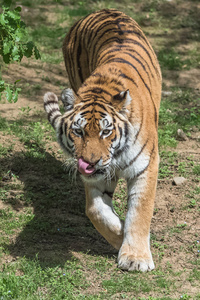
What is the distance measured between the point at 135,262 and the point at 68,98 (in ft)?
4.29

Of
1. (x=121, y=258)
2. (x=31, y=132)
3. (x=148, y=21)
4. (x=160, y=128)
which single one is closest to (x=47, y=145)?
(x=31, y=132)

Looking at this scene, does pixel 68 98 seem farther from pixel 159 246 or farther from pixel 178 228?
pixel 178 228

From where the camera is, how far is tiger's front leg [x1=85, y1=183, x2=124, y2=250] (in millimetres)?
3939

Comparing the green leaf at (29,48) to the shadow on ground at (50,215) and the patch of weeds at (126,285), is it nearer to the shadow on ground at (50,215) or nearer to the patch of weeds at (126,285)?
the shadow on ground at (50,215)

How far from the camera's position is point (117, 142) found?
144 inches

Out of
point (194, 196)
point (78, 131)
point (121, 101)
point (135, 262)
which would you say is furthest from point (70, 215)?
point (121, 101)

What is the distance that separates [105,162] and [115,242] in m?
0.82

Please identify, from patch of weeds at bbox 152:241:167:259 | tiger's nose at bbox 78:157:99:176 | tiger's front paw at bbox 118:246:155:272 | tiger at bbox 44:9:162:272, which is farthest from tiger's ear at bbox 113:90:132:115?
patch of weeds at bbox 152:241:167:259

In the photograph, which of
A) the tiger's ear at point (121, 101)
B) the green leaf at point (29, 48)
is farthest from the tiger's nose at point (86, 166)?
→ the green leaf at point (29, 48)

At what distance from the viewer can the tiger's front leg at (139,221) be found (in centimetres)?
381

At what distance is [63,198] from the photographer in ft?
16.2

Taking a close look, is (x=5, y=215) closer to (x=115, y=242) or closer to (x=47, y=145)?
(x=115, y=242)

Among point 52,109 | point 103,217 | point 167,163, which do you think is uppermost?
point 52,109

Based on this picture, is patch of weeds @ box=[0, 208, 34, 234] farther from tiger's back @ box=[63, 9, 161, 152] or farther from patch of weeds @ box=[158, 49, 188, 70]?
patch of weeds @ box=[158, 49, 188, 70]
